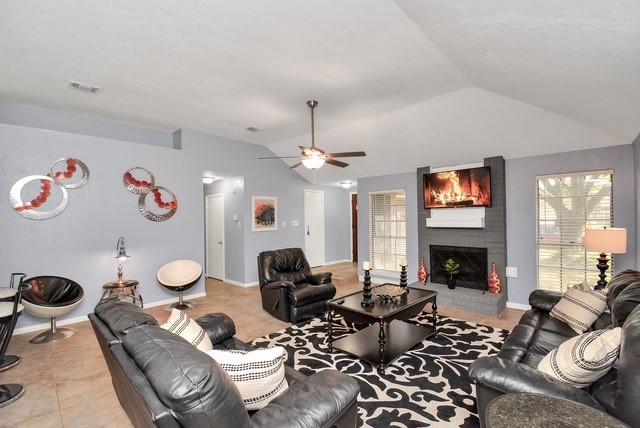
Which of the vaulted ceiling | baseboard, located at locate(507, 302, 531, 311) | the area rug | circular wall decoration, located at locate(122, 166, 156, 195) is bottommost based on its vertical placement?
baseboard, located at locate(507, 302, 531, 311)

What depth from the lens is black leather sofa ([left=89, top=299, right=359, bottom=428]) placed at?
3.35 ft

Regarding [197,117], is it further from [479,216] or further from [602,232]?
[602,232]

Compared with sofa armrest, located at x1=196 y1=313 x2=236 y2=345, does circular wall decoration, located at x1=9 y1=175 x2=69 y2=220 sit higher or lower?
higher

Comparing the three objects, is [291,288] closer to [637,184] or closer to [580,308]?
[580,308]

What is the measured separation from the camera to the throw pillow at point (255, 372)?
1386mm

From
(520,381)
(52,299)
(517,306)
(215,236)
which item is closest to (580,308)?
(520,381)

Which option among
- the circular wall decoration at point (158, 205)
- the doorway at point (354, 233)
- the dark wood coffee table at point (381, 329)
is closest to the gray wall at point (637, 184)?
the dark wood coffee table at point (381, 329)

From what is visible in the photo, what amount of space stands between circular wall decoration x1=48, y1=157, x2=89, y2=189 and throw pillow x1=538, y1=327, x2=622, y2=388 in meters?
5.40

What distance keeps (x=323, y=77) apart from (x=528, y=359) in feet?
10.0

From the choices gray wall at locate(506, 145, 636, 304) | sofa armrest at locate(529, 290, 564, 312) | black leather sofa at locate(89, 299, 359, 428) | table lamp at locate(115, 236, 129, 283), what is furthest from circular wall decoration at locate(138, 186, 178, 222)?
gray wall at locate(506, 145, 636, 304)

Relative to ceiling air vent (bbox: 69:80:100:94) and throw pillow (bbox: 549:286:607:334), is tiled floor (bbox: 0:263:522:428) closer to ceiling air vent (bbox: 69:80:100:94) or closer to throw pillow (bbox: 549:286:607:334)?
throw pillow (bbox: 549:286:607:334)

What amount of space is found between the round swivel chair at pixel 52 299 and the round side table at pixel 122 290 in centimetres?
35

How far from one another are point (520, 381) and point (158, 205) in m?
5.11

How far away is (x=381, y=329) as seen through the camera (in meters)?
2.76
